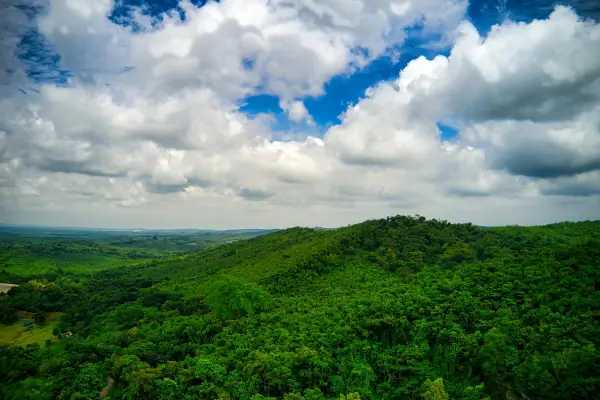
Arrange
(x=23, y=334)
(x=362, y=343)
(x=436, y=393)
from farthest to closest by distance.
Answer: (x=23, y=334) < (x=362, y=343) < (x=436, y=393)

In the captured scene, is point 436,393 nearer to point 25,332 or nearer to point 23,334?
point 23,334

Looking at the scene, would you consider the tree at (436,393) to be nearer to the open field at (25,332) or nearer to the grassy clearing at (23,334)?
the open field at (25,332)

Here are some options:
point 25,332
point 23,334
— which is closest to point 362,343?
point 23,334

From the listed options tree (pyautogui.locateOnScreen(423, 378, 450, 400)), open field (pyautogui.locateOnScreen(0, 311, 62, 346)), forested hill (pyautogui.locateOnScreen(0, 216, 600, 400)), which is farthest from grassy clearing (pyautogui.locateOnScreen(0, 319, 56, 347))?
tree (pyautogui.locateOnScreen(423, 378, 450, 400))

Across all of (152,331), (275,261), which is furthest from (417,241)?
(152,331)

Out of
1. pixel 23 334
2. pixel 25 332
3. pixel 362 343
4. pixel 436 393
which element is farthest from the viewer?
pixel 25 332

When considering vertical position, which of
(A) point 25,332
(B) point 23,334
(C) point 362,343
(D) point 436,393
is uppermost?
(C) point 362,343

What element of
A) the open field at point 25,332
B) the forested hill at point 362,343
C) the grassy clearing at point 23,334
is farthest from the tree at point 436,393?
the grassy clearing at point 23,334

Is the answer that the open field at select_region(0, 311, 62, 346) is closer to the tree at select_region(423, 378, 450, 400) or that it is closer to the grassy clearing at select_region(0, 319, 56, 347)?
the grassy clearing at select_region(0, 319, 56, 347)

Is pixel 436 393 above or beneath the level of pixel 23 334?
above
